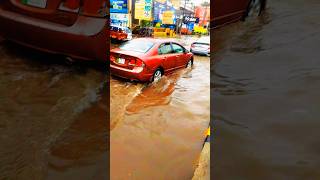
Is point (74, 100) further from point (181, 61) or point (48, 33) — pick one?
point (181, 61)

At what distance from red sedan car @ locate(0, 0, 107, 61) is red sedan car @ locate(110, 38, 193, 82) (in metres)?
0.75

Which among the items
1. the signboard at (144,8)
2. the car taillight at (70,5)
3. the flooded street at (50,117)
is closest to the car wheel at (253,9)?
the flooded street at (50,117)

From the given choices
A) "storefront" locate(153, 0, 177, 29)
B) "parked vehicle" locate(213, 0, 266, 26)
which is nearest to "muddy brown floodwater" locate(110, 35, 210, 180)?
"parked vehicle" locate(213, 0, 266, 26)

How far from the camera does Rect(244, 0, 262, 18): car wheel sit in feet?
30.4

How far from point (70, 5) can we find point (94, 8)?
42cm

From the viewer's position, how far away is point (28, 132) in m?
4.38

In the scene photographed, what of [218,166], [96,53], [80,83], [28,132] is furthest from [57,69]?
[218,166]

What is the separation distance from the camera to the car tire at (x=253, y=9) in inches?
364

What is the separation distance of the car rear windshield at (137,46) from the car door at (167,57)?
0.34 m

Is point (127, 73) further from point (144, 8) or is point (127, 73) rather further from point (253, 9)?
point (144, 8)

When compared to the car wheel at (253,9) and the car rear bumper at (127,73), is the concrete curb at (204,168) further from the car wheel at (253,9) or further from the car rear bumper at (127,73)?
the car wheel at (253,9)

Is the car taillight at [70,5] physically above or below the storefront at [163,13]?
below

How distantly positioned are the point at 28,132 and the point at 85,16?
2.27 metres

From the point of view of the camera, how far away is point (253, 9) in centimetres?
935
